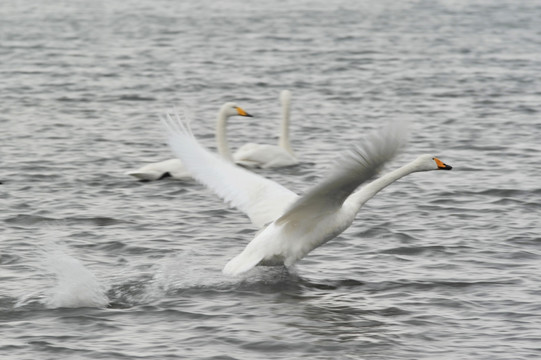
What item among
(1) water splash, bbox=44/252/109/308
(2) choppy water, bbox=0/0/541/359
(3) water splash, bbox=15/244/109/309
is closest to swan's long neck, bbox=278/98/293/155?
(2) choppy water, bbox=0/0/541/359

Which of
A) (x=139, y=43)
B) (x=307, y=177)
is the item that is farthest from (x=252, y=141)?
(x=139, y=43)

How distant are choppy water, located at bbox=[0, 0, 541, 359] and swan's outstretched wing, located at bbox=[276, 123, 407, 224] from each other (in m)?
0.76

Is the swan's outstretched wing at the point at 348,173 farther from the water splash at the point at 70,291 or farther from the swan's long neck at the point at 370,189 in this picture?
the water splash at the point at 70,291

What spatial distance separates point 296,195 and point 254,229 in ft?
7.05

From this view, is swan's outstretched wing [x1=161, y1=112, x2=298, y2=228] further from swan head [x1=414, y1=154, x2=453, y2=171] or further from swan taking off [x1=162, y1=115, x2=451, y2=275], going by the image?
swan head [x1=414, y1=154, x2=453, y2=171]

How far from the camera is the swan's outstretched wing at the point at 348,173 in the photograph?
770 centimetres

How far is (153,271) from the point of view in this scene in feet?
33.1

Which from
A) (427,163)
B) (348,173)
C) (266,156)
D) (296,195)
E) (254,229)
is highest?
(348,173)

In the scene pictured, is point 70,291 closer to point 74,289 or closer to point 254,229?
point 74,289

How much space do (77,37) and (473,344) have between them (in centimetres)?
2706

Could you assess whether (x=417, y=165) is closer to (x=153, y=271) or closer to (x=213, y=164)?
(x=213, y=164)

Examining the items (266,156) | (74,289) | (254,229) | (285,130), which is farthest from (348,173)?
(285,130)

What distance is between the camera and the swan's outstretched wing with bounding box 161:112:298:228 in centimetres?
1009

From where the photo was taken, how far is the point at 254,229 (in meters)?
12.0
